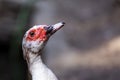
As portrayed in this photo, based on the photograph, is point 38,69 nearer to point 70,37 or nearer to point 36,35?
point 36,35

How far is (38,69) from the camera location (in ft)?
10.0

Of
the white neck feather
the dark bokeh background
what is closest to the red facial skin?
the white neck feather

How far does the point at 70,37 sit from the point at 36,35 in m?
2.94

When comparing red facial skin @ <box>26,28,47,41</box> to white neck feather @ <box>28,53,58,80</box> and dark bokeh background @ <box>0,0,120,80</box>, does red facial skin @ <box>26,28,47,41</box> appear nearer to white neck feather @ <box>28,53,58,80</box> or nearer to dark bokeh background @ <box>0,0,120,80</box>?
white neck feather @ <box>28,53,58,80</box>

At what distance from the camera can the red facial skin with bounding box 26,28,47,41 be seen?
3.08m

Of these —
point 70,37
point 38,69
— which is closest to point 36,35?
point 38,69

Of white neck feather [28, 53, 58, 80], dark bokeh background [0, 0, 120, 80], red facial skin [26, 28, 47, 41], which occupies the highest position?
dark bokeh background [0, 0, 120, 80]

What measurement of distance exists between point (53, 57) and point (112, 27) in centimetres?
66

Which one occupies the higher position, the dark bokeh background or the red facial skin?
the dark bokeh background

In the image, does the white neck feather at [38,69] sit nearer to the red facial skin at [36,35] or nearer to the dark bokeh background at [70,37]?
the red facial skin at [36,35]

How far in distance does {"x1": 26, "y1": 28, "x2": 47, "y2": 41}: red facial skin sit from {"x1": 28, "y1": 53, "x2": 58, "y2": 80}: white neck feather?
84 mm

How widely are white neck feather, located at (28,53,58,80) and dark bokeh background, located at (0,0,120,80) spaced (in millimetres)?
2027

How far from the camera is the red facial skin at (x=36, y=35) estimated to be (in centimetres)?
308

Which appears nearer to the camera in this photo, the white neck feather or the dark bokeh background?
the white neck feather
